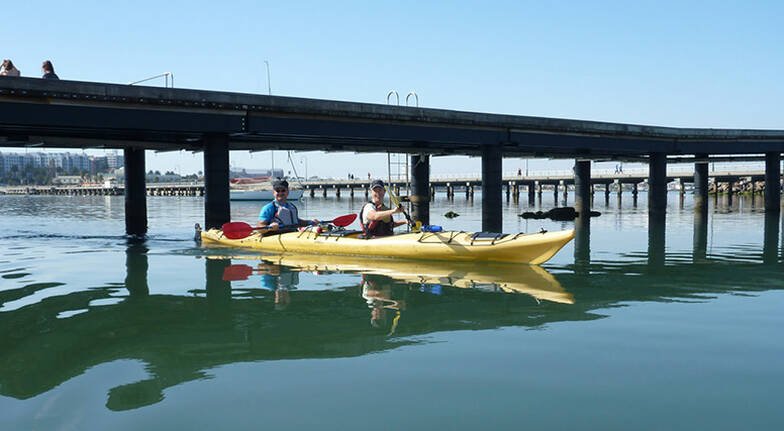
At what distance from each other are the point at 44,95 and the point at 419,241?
43.2ft

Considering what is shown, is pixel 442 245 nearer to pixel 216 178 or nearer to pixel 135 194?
pixel 216 178

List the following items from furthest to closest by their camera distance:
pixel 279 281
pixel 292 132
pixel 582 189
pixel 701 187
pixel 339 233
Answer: pixel 701 187 < pixel 582 189 < pixel 292 132 < pixel 339 233 < pixel 279 281

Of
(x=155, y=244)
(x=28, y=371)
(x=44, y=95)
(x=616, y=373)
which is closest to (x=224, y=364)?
(x=28, y=371)

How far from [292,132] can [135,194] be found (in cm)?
1126

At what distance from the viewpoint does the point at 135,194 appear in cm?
3247

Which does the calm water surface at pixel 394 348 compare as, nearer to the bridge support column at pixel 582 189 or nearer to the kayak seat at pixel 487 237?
the kayak seat at pixel 487 237

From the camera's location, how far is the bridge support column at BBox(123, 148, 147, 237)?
3186cm

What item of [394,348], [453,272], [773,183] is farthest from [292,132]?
[773,183]

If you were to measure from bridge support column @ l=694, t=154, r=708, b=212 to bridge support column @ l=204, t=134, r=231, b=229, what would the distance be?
3308 cm

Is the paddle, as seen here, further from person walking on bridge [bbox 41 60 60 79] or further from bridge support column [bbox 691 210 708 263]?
bridge support column [bbox 691 210 708 263]

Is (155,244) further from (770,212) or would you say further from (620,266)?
(770,212)

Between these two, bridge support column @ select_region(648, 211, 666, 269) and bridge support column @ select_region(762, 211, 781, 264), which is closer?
bridge support column @ select_region(648, 211, 666, 269)

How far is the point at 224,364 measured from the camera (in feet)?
25.5

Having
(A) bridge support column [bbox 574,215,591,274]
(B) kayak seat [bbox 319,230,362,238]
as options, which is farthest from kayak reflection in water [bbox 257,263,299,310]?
(A) bridge support column [bbox 574,215,591,274]
